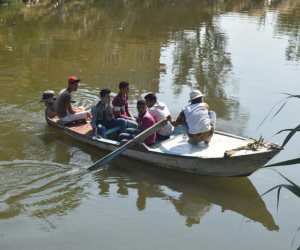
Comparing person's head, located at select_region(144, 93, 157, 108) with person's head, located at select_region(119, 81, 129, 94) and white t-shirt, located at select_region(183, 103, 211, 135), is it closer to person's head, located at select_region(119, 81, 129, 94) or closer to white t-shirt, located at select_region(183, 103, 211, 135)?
white t-shirt, located at select_region(183, 103, 211, 135)

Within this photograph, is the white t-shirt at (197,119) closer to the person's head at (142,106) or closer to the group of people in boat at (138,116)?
the group of people in boat at (138,116)

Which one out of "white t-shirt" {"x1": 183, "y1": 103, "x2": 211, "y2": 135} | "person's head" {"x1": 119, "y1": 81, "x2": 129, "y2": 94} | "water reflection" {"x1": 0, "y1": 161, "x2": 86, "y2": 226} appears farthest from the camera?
"person's head" {"x1": 119, "y1": 81, "x2": 129, "y2": 94}

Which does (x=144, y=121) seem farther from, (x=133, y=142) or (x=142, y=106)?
(x=133, y=142)

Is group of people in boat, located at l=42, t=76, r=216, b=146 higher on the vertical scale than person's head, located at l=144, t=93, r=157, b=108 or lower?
lower

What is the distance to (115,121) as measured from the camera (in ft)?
30.7

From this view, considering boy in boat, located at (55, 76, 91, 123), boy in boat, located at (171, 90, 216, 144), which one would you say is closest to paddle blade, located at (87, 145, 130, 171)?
boy in boat, located at (171, 90, 216, 144)

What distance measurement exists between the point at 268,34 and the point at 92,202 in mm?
19596

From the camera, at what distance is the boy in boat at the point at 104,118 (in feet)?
30.0

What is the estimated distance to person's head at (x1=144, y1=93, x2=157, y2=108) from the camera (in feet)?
28.1

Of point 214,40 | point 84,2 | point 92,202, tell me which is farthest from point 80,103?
point 84,2

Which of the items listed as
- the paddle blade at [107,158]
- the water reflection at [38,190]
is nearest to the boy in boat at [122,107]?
the paddle blade at [107,158]

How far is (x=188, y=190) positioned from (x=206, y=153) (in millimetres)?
671

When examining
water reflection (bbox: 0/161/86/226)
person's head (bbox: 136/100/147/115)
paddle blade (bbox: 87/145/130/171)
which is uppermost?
person's head (bbox: 136/100/147/115)

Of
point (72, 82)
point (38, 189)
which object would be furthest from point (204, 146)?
point (72, 82)
